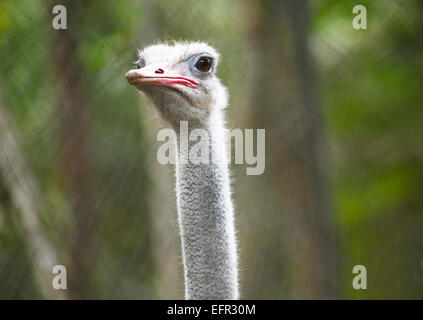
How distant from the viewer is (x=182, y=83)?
169 cm

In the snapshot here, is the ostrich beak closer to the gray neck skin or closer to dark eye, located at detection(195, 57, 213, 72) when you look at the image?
Result: dark eye, located at detection(195, 57, 213, 72)

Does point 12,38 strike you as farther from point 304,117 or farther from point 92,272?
point 304,117

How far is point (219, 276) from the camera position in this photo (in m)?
1.67

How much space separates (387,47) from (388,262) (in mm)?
993

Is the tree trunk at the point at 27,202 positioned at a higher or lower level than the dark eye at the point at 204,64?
lower

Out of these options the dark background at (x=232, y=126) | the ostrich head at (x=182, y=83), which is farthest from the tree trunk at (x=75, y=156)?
the ostrich head at (x=182, y=83)

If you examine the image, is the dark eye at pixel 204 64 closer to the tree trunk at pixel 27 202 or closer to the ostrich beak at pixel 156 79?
the ostrich beak at pixel 156 79

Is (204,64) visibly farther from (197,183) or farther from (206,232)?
(206,232)

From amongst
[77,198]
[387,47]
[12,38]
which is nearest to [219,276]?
[77,198]

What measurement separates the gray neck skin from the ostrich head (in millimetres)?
117

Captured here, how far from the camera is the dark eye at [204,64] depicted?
175 centimetres

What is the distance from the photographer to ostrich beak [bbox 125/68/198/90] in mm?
1514

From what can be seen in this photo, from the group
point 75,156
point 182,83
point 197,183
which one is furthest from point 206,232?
point 75,156
